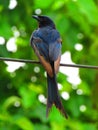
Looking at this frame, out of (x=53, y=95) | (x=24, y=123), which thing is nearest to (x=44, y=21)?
(x=24, y=123)

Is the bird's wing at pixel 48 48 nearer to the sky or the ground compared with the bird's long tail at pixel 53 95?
nearer to the sky

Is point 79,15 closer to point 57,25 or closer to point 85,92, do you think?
point 57,25

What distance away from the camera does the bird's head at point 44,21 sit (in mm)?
4656

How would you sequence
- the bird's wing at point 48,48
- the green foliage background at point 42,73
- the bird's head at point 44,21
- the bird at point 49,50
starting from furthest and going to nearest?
the bird's head at point 44,21, the green foliage background at point 42,73, the bird's wing at point 48,48, the bird at point 49,50

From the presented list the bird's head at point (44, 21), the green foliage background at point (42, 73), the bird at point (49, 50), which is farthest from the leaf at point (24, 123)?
the bird's head at point (44, 21)

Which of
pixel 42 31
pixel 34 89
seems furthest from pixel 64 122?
pixel 42 31

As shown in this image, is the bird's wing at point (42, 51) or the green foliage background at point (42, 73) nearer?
the bird's wing at point (42, 51)

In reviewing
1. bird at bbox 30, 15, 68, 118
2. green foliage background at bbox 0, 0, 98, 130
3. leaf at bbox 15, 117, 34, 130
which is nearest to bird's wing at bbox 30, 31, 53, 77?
bird at bbox 30, 15, 68, 118

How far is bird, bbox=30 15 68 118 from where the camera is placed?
3.82 meters

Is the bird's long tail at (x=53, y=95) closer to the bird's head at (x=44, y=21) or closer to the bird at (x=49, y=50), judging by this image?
the bird at (x=49, y=50)

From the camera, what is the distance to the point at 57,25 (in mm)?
4633

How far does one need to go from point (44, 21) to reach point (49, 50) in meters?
0.64

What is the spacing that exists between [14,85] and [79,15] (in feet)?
2.19

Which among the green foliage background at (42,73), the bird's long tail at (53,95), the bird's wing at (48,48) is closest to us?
the bird's long tail at (53,95)
